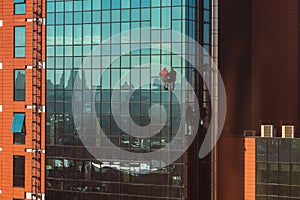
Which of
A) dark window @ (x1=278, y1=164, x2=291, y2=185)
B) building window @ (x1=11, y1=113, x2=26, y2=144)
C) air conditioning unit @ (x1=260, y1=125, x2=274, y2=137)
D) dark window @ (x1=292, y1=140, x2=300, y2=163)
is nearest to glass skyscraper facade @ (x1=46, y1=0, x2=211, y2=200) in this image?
building window @ (x1=11, y1=113, x2=26, y2=144)

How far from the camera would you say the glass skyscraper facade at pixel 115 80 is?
31.3 m

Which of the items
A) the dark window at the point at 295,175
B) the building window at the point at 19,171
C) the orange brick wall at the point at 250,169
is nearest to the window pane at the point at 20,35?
the building window at the point at 19,171

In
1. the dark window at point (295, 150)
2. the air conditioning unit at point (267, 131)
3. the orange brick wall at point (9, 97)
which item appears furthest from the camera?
the orange brick wall at point (9, 97)

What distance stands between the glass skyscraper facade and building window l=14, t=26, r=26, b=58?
7.40ft

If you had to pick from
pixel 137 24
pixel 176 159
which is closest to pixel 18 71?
pixel 137 24

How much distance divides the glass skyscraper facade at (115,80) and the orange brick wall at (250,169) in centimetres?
411

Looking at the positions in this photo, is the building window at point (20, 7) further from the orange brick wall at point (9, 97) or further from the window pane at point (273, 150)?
the window pane at point (273, 150)

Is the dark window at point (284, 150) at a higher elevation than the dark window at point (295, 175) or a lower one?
higher

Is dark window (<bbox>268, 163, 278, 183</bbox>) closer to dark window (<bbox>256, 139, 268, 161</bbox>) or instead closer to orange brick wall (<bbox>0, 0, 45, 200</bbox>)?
dark window (<bbox>256, 139, 268, 161</bbox>)

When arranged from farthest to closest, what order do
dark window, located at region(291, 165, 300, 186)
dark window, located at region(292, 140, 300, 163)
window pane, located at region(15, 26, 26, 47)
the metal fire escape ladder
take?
window pane, located at region(15, 26, 26, 47) → the metal fire escape ladder → dark window, located at region(292, 140, 300, 163) → dark window, located at region(291, 165, 300, 186)

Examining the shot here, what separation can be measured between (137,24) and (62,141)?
30.8ft

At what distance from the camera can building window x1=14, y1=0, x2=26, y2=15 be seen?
3534 cm

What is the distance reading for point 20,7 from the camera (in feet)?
116

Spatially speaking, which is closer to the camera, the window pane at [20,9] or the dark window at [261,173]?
the dark window at [261,173]
